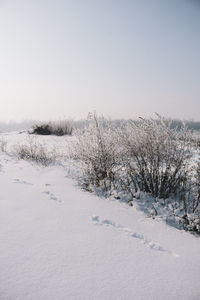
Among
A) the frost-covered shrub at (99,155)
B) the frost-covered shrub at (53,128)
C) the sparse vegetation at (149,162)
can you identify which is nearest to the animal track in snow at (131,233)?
the sparse vegetation at (149,162)

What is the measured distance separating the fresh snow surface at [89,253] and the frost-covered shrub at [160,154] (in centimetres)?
65

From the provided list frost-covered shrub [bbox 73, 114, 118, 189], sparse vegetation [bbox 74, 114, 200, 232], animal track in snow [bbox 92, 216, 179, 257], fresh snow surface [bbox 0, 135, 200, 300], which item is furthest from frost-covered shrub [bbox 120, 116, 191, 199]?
animal track in snow [bbox 92, 216, 179, 257]

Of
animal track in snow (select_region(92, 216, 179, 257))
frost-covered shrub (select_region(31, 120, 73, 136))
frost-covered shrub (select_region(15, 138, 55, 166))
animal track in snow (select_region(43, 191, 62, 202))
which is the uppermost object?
frost-covered shrub (select_region(31, 120, 73, 136))

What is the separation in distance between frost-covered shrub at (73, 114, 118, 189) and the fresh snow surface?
2.49ft

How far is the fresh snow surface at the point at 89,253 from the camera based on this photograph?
142 centimetres

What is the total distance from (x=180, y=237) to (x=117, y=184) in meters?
1.61

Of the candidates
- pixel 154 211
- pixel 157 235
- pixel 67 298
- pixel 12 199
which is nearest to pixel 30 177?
pixel 12 199

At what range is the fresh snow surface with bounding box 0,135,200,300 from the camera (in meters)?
1.42

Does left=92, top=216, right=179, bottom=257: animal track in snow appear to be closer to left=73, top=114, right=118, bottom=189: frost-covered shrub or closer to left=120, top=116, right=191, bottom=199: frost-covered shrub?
left=120, top=116, right=191, bottom=199: frost-covered shrub

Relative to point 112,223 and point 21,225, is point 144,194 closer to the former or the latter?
point 112,223

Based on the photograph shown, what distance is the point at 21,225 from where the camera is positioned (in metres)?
2.23

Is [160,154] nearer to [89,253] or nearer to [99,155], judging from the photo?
[99,155]

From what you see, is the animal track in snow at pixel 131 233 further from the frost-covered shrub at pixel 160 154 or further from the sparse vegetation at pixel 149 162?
the frost-covered shrub at pixel 160 154

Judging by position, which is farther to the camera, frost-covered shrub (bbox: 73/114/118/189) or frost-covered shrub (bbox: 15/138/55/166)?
frost-covered shrub (bbox: 15/138/55/166)
